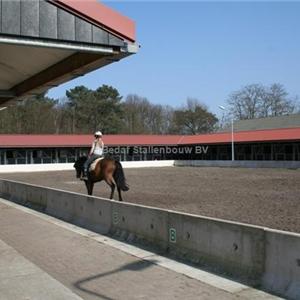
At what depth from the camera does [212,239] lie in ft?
29.3

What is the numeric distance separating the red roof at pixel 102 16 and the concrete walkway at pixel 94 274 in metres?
4.00

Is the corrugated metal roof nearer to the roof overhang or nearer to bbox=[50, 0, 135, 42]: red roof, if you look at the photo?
the roof overhang

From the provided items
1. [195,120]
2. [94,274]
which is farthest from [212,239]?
[195,120]

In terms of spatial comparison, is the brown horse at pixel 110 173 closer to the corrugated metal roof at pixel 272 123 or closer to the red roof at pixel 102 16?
the red roof at pixel 102 16

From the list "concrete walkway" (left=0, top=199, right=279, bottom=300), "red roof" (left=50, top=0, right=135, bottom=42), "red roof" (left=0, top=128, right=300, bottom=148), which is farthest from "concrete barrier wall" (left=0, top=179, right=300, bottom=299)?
"red roof" (left=0, top=128, right=300, bottom=148)

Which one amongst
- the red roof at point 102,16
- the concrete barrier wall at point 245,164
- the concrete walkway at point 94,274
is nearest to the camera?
the concrete walkway at point 94,274

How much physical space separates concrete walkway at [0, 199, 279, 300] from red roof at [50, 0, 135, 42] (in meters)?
4.00

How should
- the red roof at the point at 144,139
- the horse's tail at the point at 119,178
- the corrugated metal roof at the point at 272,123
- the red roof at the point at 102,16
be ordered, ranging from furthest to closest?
the corrugated metal roof at the point at 272,123
the red roof at the point at 144,139
the horse's tail at the point at 119,178
the red roof at the point at 102,16

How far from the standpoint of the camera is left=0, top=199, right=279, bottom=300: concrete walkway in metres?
7.39

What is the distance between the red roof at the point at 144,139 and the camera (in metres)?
63.4

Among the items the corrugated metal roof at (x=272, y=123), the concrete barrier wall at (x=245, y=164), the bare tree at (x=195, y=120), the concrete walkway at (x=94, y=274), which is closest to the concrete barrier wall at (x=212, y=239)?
the concrete walkway at (x=94, y=274)

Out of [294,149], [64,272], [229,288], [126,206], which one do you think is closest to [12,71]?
[126,206]

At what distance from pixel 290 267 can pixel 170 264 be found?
2692mm

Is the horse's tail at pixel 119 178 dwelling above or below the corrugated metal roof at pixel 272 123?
below
